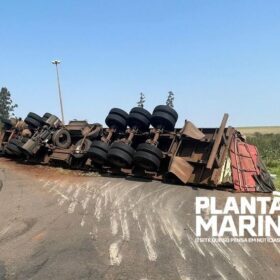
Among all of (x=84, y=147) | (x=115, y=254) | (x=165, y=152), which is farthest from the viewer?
(x=84, y=147)

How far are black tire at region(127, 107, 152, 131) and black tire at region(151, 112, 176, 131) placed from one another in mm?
319

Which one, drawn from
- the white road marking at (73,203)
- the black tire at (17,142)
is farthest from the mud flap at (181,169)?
the black tire at (17,142)

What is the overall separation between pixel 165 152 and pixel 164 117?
3.71 ft

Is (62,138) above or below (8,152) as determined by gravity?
above

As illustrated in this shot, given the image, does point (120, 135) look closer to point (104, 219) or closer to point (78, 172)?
point (78, 172)

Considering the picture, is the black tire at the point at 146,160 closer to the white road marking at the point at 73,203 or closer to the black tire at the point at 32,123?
the white road marking at the point at 73,203

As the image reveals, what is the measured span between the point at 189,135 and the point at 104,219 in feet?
17.4

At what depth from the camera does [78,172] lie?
13.9 m

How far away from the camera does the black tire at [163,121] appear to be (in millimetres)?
13086

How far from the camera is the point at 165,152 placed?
1280 cm

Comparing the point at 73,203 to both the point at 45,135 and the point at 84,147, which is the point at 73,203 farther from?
the point at 45,135

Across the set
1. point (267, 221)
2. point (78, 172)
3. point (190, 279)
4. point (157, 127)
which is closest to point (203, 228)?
point (267, 221)

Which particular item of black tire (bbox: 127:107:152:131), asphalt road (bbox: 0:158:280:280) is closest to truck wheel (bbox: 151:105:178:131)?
black tire (bbox: 127:107:152:131)

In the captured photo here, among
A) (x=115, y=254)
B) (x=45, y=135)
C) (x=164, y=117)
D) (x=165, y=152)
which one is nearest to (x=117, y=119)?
(x=164, y=117)
